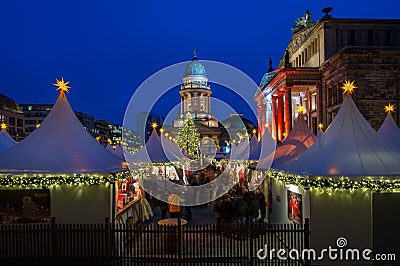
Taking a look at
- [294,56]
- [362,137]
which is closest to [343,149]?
[362,137]

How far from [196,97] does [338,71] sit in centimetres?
8699

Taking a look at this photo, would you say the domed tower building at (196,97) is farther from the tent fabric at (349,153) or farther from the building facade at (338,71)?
the tent fabric at (349,153)

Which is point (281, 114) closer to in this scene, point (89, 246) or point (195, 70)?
point (89, 246)

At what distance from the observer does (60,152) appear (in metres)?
11.6

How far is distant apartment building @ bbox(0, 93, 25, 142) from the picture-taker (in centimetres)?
8231

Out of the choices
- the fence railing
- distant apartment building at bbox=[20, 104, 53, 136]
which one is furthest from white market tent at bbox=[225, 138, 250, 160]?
distant apartment building at bbox=[20, 104, 53, 136]

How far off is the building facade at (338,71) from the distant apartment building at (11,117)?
57654mm

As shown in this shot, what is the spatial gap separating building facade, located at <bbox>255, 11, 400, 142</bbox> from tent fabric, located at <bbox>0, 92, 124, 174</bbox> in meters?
14.5

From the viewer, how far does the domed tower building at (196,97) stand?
391 feet

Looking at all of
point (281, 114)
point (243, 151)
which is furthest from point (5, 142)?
point (281, 114)

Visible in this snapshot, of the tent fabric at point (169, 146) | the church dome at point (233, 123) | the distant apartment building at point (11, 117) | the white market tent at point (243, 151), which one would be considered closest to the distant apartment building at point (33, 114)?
the distant apartment building at point (11, 117)

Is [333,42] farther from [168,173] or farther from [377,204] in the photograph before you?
[377,204]

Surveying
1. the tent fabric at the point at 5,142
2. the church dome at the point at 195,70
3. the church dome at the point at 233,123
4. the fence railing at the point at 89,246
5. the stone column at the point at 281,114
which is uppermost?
the church dome at the point at 195,70

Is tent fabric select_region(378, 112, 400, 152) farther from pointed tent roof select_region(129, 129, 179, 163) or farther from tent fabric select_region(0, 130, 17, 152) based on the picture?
tent fabric select_region(0, 130, 17, 152)
